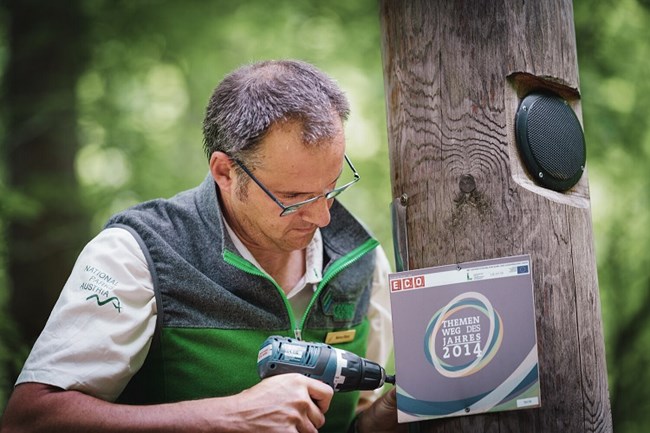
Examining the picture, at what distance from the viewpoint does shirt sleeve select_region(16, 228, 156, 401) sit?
217 cm

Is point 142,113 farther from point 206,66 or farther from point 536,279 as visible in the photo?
point 536,279

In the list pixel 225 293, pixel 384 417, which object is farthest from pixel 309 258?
pixel 384 417

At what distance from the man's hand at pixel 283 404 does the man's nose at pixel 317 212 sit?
565 millimetres

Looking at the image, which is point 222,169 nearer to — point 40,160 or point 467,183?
point 467,183

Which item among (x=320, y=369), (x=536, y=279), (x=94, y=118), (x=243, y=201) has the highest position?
(x=94, y=118)

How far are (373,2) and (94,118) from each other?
2393 millimetres

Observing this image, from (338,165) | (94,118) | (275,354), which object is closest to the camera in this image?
(275,354)

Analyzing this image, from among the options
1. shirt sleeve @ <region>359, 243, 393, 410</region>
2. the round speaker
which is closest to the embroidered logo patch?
shirt sleeve @ <region>359, 243, 393, 410</region>

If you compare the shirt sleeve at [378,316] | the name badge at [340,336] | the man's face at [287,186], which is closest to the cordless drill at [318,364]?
the name badge at [340,336]

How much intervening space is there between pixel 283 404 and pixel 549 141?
3.85 feet

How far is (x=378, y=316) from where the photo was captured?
9.78 feet

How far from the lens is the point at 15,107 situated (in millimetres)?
5316

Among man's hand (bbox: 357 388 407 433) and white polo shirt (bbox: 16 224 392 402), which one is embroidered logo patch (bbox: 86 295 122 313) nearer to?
white polo shirt (bbox: 16 224 392 402)

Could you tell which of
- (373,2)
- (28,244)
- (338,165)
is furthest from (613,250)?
(28,244)
